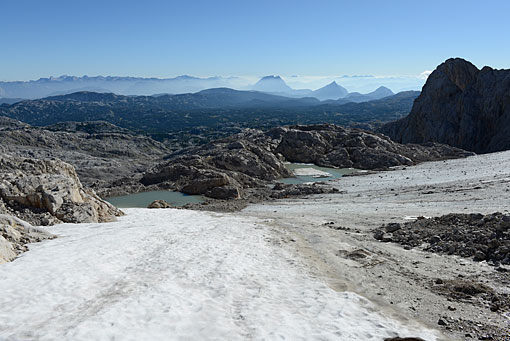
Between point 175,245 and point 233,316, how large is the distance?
5325 millimetres

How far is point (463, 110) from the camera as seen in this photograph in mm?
66688

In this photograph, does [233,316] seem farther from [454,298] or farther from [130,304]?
[454,298]

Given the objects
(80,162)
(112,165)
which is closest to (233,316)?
(112,165)

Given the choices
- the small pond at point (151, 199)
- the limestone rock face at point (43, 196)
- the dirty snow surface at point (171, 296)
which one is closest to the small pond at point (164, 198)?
the small pond at point (151, 199)

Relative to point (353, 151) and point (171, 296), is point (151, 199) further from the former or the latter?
point (353, 151)

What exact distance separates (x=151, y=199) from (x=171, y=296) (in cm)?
2476

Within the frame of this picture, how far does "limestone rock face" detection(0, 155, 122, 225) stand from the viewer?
13.5 m

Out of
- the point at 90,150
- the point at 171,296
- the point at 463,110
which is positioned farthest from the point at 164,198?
the point at 463,110

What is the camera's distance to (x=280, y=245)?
12859 mm

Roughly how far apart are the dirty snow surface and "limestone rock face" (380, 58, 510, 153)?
59590mm

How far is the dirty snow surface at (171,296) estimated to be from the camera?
6734mm

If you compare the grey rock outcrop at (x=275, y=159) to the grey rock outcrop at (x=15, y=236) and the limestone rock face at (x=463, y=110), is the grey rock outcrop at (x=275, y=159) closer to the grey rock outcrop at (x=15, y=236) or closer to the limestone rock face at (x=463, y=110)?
the limestone rock face at (x=463, y=110)

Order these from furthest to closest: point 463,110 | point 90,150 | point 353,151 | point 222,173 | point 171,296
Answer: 1. point 90,150
2. point 463,110
3. point 353,151
4. point 222,173
5. point 171,296

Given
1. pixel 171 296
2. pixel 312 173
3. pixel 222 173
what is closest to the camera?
pixel 171 296
